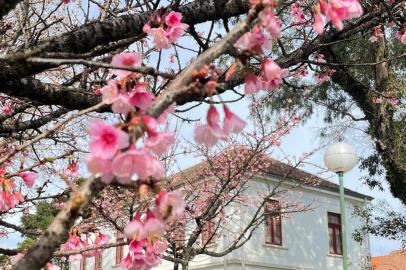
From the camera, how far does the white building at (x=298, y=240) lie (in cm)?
1725

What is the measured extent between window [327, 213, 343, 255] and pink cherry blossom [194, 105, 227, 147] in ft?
65.7

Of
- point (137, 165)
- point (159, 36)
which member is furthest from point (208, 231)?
point (137, 165)

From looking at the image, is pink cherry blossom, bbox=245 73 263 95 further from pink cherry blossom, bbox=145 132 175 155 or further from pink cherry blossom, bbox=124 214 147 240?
pink cherry blossom, bbox=124 214 147 240

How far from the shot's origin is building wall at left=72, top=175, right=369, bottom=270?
17.0 metres

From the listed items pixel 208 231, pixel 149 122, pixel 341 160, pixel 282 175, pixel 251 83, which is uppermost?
pixel 282 175

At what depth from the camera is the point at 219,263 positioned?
55.7 feet

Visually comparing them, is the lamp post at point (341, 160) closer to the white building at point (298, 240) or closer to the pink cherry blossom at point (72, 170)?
the pink cherry blossom at point (72, 170)

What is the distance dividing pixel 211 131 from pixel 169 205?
9.3 inches

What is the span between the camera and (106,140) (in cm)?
125

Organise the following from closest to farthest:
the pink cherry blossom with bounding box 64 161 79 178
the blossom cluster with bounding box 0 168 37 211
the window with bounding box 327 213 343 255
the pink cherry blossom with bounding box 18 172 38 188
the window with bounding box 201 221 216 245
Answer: the blossom cluster with bounding box 0 168 37 211 < the pink cherry blossom with bounding box 18 172 38 188 < the pink cherry blossom with bounding box 64 161 79 178 < the window with bounding box 201 221 216 245 < the window with bounding box 327 213 343 255

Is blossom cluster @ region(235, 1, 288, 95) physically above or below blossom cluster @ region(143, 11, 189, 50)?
below

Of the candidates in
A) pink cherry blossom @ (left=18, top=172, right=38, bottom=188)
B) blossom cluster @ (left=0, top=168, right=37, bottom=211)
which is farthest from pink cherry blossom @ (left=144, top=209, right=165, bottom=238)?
pink cherry blossom @ (left=18, top=172, right=38, bottom=188)

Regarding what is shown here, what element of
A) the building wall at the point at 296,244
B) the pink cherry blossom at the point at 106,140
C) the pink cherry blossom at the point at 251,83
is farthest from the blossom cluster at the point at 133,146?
the building wall at the point at 296,244

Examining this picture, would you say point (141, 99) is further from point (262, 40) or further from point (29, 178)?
point (29, 178)
